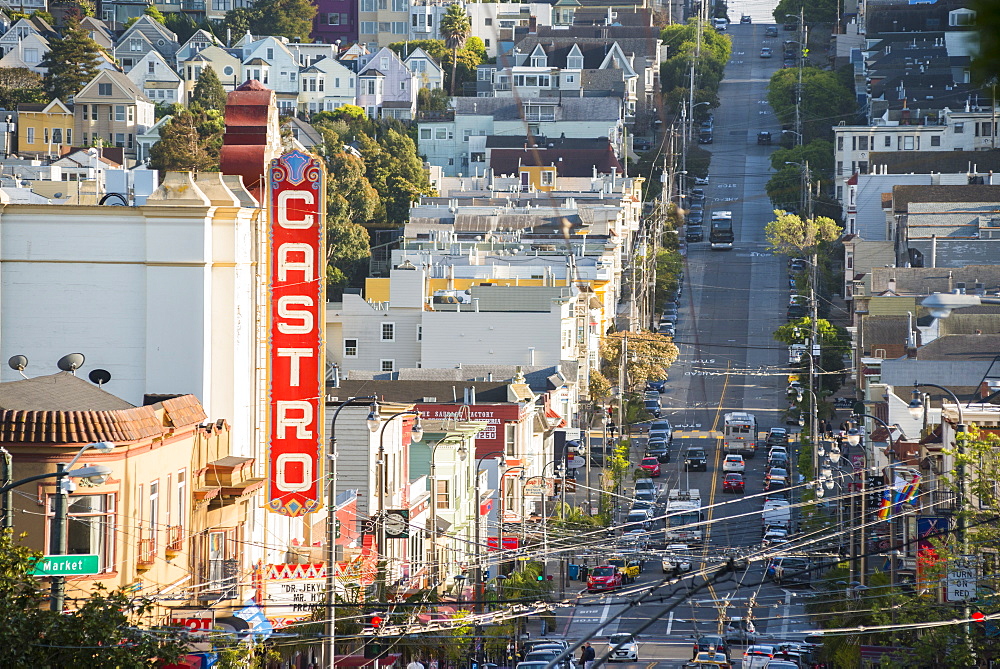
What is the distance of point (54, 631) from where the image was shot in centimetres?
2727

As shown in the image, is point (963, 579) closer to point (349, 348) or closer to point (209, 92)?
point (349, 348)

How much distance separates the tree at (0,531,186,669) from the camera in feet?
87.6

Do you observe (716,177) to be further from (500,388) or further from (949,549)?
(949,549)

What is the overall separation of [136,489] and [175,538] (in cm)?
297

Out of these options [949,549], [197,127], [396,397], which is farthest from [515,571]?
[197,127]

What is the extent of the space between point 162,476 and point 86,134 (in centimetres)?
13938

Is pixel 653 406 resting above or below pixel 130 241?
below

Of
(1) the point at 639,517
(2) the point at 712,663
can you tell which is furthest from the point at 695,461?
(2) the point at 712,663

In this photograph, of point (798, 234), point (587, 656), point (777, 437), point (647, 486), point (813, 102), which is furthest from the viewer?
point (813, 102)

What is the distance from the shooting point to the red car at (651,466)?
95.6 m

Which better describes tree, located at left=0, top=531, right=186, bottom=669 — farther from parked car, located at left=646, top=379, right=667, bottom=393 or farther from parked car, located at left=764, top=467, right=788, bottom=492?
parked car, located at left=646, top=379, right=667, bottom=393

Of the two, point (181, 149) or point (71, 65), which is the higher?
point (71, 65)

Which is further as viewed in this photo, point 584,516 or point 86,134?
point 86,134

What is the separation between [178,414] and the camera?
38312 mm
